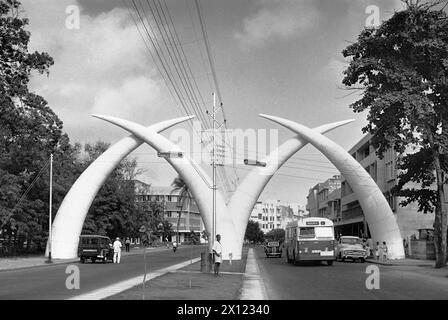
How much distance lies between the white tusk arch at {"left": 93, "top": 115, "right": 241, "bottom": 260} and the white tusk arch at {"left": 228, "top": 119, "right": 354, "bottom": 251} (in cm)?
153

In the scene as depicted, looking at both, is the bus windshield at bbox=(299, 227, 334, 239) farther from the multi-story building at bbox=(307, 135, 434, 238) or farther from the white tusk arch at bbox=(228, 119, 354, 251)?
the white tusk arch at bbox=(228, 119, 354, 251)

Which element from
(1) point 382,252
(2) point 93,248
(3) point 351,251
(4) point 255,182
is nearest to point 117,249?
(2) point 93,248

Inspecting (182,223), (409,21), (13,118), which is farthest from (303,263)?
(182,223)

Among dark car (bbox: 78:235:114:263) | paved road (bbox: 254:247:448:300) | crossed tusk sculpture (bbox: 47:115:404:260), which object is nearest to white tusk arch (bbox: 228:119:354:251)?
crossed tusk sculpture (bbox: 47:115:404:260)

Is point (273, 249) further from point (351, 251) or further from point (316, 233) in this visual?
point (316, 233)

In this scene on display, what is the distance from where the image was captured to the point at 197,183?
2010 inches

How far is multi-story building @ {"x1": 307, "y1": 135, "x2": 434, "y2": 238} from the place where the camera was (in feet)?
198

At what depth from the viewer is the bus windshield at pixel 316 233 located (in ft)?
114

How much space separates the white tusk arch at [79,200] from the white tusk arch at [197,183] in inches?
49.1

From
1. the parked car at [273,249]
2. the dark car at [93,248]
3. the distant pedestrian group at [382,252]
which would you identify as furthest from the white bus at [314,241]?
the parked car at [273,249]

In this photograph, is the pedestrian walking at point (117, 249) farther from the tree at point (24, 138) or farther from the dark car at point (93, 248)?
the tree at point (24, 138)

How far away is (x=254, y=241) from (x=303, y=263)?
4911 inches

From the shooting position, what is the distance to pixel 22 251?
5428cm
